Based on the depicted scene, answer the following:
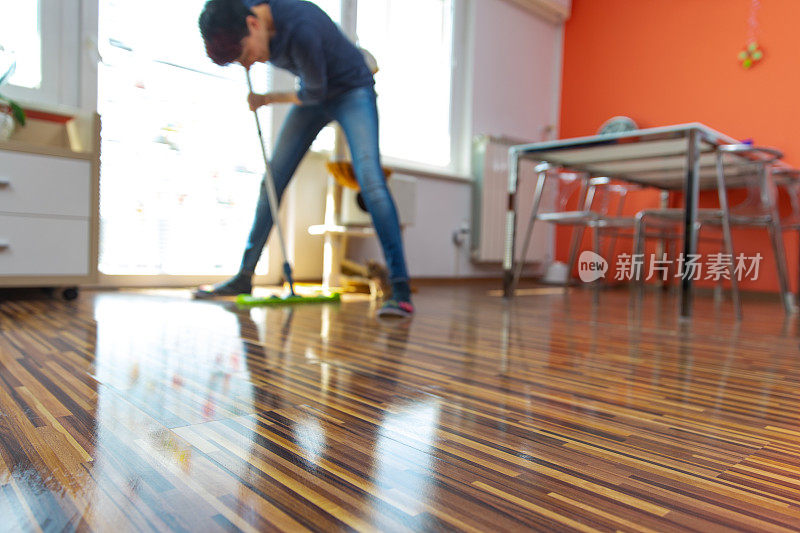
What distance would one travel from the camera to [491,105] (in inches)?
177

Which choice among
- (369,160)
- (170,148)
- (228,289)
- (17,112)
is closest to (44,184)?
(17,112)

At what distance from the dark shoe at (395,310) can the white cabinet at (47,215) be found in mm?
1066

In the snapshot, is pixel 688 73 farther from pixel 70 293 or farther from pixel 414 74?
pixel 70 293

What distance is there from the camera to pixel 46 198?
201 cm

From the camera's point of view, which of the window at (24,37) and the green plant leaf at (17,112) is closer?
the green plant leaf at (17,112)

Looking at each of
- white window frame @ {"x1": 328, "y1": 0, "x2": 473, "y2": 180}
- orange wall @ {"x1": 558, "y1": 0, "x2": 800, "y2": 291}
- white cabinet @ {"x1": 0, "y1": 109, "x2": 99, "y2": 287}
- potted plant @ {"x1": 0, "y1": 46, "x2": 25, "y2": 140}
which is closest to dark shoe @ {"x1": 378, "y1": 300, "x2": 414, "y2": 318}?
white cabinet @ {"x1": 0, "y1": 109, "x2": 99, "y2": 287}

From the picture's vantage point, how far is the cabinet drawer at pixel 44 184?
193cm

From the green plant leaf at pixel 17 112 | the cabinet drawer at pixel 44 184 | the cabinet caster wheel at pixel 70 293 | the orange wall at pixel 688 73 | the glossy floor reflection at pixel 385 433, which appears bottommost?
the glossy floor reflection at pixel 385 433

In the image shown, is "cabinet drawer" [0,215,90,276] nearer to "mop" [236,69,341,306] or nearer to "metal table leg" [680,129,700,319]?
"mop" [236,69,341,306]

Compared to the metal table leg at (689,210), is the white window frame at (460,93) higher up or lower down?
higher up

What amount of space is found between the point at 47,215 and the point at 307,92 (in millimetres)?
982

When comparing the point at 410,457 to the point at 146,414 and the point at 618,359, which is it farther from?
the point at 618,359

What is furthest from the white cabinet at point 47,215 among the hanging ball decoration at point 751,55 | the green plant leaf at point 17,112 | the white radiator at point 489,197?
the hanging ball decoration at point 751,55

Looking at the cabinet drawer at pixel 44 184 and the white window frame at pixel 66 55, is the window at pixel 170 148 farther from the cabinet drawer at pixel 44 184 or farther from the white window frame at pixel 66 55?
the cabinet drawer at pixel 44 184
